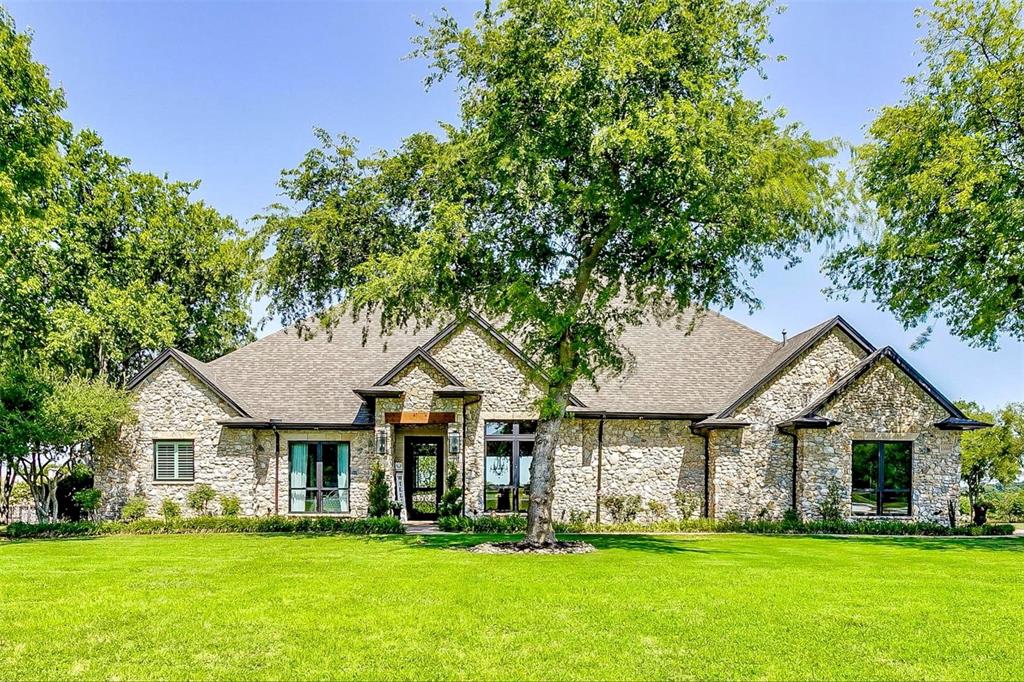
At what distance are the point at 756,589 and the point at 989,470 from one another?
30.3 metres

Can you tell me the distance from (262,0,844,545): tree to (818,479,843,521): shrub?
7.60 meters

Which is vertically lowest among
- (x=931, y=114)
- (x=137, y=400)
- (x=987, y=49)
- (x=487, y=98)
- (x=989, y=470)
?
(x=989, y=470)

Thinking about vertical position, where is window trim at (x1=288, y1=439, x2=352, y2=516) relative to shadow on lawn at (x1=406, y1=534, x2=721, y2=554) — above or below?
above

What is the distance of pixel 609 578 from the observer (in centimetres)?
1245

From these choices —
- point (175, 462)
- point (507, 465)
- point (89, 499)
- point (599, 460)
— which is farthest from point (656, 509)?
point (89, 499)

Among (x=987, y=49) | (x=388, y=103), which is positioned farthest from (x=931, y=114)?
(x=388, y=103)

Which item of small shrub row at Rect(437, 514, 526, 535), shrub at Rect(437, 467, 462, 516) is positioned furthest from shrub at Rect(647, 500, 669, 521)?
shrub at Rect(437, 467, 462, 516)

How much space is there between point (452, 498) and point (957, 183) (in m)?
15.2

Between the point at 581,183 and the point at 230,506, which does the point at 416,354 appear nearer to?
the point at 230,506

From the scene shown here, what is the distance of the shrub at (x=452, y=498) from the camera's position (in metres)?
22.2

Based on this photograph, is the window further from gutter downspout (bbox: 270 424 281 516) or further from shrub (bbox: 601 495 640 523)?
shrub (bbox: 601 495 640 523)

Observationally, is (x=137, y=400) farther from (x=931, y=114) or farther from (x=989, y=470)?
(x=989, y=470)

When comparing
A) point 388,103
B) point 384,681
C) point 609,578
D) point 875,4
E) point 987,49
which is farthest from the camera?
point 987,49

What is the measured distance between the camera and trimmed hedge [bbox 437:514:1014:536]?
21270mm
